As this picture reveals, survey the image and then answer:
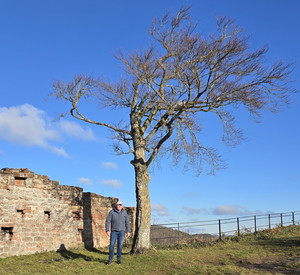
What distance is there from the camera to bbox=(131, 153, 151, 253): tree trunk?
571 inches

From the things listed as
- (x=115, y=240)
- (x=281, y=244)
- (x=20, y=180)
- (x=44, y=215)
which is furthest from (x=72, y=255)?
(x=281, y=244)

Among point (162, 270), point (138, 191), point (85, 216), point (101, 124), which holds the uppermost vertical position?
point (101, 124)

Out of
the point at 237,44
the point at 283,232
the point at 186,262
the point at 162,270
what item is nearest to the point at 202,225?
the point at 283,232

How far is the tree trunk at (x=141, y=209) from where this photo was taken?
47.6 feet

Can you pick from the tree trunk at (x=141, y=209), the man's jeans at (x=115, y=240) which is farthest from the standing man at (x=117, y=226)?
the tree trunk at (x=141, y=209)

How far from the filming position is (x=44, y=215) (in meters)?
14.7

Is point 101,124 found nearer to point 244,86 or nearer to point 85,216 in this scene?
point 85,216

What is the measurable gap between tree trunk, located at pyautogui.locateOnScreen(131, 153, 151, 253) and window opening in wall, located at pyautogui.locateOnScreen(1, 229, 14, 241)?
4758mm

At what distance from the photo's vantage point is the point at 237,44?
14430 mm

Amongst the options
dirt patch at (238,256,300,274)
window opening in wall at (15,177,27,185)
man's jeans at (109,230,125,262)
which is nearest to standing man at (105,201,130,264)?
man's jeans at (109,230,125,262)

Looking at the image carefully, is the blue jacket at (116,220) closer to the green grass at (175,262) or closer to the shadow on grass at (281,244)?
the green grass at (175,262)

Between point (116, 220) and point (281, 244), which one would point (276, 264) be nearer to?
point (281, 244)

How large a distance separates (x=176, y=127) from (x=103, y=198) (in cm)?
513

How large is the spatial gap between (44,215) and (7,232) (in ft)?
5.74
